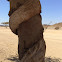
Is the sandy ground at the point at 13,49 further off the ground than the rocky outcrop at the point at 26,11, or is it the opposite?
the rocky outcrop at the point at 26,11

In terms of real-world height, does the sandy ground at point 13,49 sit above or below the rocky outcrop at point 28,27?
below

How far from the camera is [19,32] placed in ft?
8.11

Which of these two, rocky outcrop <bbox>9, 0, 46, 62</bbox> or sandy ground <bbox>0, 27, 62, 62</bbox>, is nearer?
rocky outcrop <bbox>9, 0, 46, 62</bbox>

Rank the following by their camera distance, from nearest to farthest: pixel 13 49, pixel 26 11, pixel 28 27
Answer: pixel 26 11 → pixel 28 27 → pixel 13 49

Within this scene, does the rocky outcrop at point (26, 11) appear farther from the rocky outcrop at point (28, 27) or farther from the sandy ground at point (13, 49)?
the sandy ground at point (13, 49)

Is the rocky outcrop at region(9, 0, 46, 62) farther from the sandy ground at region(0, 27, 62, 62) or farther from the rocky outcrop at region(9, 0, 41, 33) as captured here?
the sandy ground at region(0, 27, 62, 62)

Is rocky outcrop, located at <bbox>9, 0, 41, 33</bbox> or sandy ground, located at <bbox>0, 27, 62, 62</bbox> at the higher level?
rocky outcrop, located at <bbox>9, 0, 41, 33</bbox>

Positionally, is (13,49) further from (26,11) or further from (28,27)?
(26,11)

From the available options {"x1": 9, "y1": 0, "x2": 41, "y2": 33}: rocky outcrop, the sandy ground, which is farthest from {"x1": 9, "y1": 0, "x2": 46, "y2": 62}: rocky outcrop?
the sandy ground

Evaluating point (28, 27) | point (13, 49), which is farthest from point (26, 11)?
point (13, 49)

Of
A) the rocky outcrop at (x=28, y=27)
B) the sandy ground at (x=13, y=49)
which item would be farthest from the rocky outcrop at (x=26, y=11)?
the sandy ground at (x=13, y=49)

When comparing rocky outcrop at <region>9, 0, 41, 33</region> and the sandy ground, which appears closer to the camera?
rocky outcrop at <region>9, 0, 41, 33</region>

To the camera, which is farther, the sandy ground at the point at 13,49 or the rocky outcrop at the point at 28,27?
the sandy ground at the point at 13,49

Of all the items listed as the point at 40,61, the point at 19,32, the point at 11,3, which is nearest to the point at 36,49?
the point at 40,61
